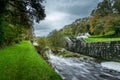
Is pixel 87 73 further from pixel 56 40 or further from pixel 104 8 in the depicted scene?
pixel 56 40

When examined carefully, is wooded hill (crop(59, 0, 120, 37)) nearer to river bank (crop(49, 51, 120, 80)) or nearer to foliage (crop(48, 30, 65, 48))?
foliage (crop(48, 30, 65, 48))

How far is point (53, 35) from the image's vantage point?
76.1m

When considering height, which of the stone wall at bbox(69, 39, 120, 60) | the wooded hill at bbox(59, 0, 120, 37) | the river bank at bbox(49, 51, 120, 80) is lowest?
the river bank at bbox(49, 51, 120, 80)

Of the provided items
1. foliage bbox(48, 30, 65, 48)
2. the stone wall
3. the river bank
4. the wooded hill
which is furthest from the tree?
the river bank

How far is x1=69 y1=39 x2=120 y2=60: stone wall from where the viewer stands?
1496 inches

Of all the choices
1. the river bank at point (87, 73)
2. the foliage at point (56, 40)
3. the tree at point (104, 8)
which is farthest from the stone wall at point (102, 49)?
the foliage at point (56, 40)

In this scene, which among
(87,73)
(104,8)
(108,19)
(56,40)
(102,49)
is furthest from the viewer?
(56,40)

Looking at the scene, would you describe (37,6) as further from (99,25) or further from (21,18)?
(99,25)

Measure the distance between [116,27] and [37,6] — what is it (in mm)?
35390

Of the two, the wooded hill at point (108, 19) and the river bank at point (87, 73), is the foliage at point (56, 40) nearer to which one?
the wooded hill at point (108, 19)

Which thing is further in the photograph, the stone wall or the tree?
the tree

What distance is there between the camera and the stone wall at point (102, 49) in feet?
125

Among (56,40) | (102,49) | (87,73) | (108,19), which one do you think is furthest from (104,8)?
(87,73)

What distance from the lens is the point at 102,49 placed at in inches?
→ 1710
